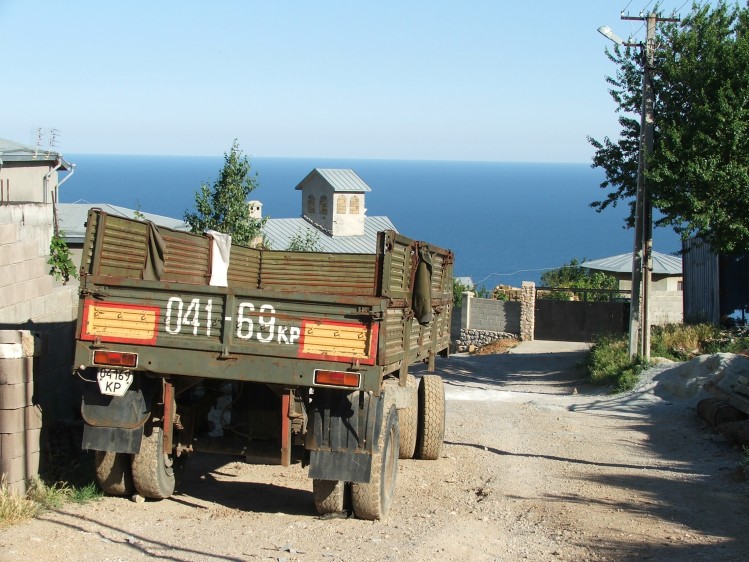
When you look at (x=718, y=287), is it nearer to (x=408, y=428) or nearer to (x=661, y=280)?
(x=408, y=428)

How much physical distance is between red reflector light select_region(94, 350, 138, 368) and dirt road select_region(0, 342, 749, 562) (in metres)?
1.41

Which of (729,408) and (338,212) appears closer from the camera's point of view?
(729,408)

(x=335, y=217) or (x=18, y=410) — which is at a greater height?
(x=335, y=217)

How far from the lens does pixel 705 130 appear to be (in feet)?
62.7

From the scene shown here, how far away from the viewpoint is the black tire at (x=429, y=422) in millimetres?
11766

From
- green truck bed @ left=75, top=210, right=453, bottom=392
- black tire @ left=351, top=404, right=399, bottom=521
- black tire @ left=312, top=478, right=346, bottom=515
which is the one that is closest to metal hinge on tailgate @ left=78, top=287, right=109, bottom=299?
green truck bed @ left=75, top=210, right=453, bottom=392

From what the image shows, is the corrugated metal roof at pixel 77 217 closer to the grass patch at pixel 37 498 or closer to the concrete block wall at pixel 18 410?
the concrete block wall at pixel 18 410

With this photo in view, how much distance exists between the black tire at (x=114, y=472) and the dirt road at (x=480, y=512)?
0.15 m

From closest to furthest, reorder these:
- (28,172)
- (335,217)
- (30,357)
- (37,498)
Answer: (37,498), (30,357), (28,172), (335,217)

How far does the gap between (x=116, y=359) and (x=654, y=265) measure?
125 feet

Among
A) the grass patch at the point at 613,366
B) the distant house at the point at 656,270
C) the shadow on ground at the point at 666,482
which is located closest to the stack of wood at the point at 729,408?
the shadow on ground at the point at 666,482

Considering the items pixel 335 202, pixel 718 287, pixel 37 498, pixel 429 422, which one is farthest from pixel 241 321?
pixel 335 202

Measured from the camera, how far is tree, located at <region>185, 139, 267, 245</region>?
79.4 ft

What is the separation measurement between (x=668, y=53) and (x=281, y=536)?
1626 cm
